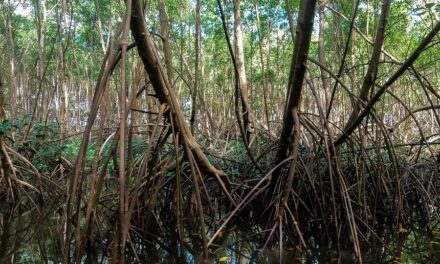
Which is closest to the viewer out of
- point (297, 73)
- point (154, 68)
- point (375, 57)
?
point (154, 68)

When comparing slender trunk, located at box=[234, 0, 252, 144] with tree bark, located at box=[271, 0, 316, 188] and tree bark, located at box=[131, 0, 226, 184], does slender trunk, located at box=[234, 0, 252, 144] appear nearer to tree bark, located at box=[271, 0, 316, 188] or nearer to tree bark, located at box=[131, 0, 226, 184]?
tree bark, located at box=[271, 0, 316, 188]

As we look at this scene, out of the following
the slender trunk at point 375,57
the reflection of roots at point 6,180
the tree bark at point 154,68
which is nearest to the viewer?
the tree bark at point 154,68

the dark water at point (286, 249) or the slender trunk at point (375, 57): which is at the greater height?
the slender trunk at point (375, 57)

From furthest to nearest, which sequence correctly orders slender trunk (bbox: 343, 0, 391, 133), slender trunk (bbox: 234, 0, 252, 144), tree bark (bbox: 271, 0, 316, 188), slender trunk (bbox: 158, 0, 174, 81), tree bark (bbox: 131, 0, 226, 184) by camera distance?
slender trunk (bbox: 234, 0, 252, 144) → slender trunk (bbox: 158, 0, 174, 81) → slender trunk (bbox: 343, 0, 391, 133) → tree bark (bbox: 271, 0, 316, 188) → tree bark (bbox: 131, 0, 226, 184)

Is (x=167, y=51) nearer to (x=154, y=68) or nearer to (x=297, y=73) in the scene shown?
(x=154, y=68)

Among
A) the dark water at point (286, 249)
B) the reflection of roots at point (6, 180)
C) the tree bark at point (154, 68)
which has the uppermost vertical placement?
the tree bark at point (154, 68)

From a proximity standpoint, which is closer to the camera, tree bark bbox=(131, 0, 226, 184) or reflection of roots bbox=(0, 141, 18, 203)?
tree bark bbox=(131, 0, 226, 184)

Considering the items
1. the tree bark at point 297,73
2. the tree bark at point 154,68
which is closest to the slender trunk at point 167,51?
the tree bark at point 154,68

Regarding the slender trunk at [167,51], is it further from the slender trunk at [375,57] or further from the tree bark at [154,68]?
the slender trunk at [375,57]

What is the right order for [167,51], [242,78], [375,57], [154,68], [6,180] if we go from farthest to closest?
[242,78]
[6,180]
[167,51]
[375,57]
[154,68]

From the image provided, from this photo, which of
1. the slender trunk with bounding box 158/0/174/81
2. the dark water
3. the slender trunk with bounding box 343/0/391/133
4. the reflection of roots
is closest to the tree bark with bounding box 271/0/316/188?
the slender trunk with bounding box 343/0/391/133

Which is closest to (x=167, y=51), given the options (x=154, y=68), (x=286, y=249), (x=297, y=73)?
(x=154, y=68)

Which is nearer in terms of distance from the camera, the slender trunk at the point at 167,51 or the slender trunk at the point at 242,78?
the slender trunk at the point at 167,51

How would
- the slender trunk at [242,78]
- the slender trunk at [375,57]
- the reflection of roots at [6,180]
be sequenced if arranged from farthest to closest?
the slender trunk at [242,78], the reflection of roots at [6,180], the slender trunk at [375,57]
